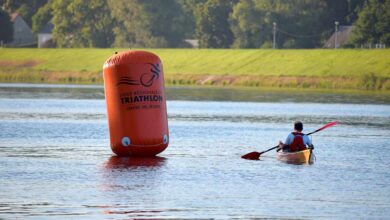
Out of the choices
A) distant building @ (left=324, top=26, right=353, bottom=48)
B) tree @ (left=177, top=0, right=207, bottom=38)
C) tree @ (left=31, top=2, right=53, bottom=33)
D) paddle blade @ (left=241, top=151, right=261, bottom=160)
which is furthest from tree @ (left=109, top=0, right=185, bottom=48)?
paddle blade @ (left=241, top=151, right=261, bottom=160)

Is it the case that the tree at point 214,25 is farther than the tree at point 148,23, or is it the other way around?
the tree at point 148,23

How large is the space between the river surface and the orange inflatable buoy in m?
0.62

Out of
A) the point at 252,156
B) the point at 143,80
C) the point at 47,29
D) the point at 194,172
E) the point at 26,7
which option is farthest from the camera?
the point at 26,7

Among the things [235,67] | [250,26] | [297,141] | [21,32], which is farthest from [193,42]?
[297,141]

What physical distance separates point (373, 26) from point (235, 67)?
18.9m

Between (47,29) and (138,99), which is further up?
(138,99)

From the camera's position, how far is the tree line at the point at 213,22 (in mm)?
135875

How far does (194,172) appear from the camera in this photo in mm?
30531

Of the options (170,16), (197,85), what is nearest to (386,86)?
(197,85)

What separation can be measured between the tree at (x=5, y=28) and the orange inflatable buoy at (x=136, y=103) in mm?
123539

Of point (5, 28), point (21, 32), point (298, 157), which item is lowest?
point (298, 157)

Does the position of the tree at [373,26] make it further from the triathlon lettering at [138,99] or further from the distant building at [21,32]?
the triathlon lettering at [138,99]

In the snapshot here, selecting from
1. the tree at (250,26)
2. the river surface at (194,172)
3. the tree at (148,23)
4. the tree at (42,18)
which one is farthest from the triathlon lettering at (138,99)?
the tree at (42,18)

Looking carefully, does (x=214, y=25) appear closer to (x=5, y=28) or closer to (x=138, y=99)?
(x=5, y=28)
